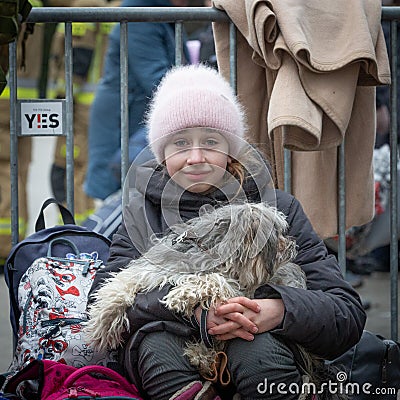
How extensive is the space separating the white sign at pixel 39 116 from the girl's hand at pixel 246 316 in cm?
124

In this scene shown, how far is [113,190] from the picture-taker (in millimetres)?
6598

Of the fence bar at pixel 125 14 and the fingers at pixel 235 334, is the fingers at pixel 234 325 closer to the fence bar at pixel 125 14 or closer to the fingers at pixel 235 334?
the fingers at pixel 235 334

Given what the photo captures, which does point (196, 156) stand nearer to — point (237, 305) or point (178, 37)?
point (237, 305)

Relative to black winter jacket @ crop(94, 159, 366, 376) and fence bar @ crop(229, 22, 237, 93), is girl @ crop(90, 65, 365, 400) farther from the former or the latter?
fence bar @ crop(229, 22, 237, 93)

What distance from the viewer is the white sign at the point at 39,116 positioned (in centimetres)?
393

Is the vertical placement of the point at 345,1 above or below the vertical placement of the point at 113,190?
above

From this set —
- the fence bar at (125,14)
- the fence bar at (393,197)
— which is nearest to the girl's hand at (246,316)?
the fence bar at (393,197)

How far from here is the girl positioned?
9.93 ft

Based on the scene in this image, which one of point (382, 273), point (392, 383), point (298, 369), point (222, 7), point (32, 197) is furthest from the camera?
point (32, 197)

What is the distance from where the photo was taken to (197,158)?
129 inches

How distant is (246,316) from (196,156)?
21.7 inches

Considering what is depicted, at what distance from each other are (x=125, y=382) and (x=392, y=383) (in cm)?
100

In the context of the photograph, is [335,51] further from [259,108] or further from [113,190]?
[113,190]

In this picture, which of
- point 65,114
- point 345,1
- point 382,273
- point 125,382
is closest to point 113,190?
point 382,273
